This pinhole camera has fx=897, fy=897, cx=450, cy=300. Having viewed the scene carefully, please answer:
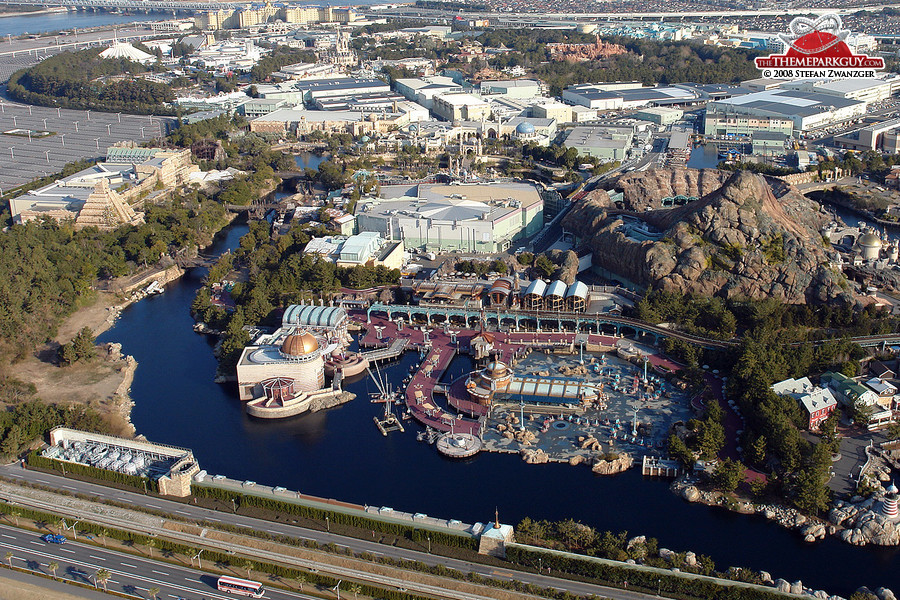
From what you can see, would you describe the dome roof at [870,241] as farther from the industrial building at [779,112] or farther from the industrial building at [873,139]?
the industrial building at [779,112]

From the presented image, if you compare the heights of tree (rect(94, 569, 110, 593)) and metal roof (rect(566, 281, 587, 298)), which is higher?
metal roof (rect(566, 281, 587, 298))

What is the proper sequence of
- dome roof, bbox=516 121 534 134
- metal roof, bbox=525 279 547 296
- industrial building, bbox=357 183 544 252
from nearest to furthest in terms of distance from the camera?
1. metal roof, bbox=525 279 547 296
2. industrial building, bbox=357 183 544 252
3. dome roof, bbox=516 121 534 134

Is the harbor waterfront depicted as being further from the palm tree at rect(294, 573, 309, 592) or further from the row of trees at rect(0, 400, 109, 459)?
the palm tree at rect(294, 573, 309, 592)

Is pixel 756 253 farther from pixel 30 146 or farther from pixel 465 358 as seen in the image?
pixel 30 146

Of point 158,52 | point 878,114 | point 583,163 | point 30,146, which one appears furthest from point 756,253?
point 158,52

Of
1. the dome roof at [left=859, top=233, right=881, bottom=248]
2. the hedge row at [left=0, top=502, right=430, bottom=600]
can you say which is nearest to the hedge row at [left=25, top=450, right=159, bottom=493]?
the hedge row at [left=0, top=502, right=430, bottom=600]

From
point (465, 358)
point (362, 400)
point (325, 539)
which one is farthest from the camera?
point (465, 358)

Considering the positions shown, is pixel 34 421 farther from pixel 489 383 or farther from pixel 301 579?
pixel 489 383
